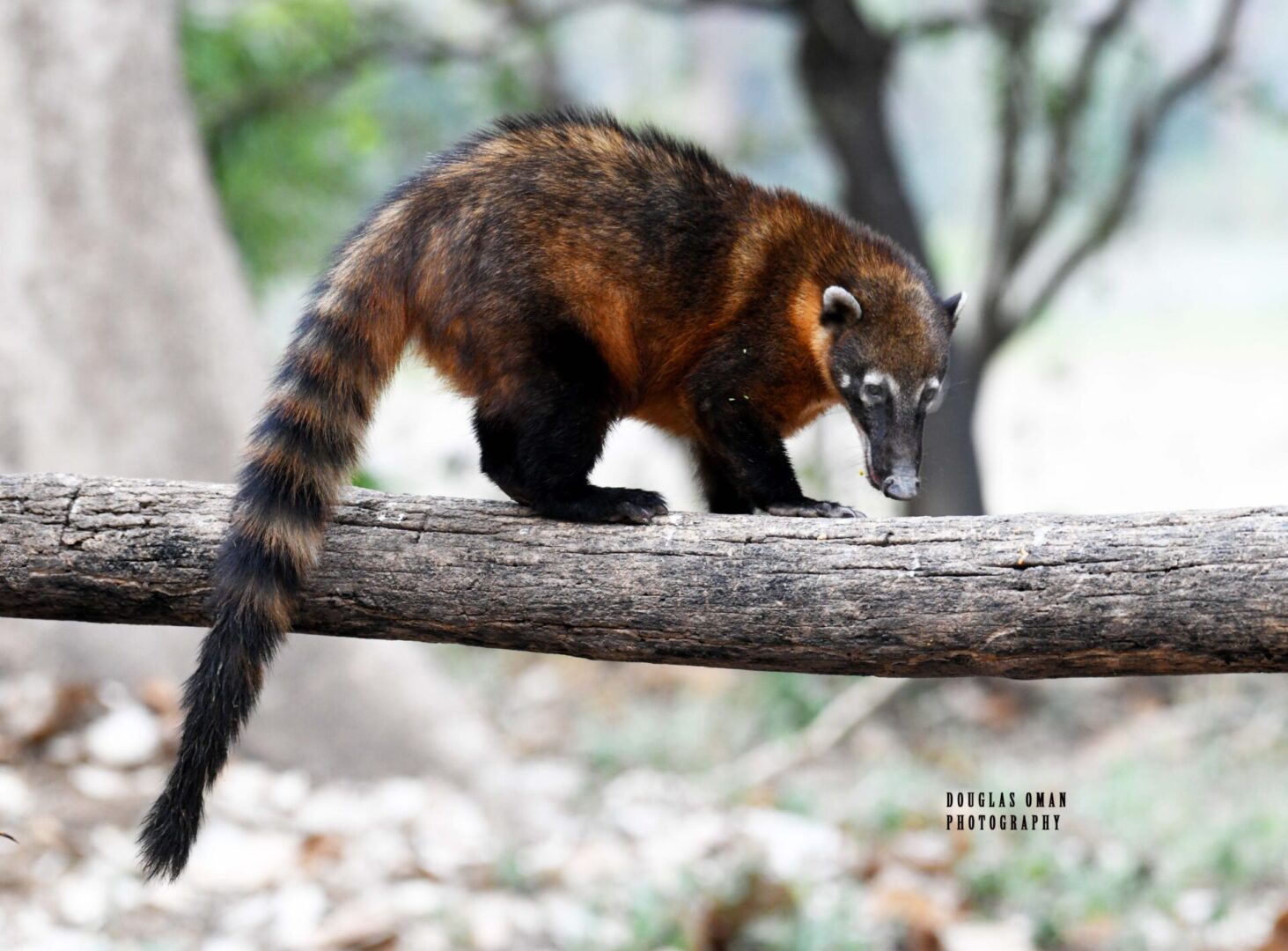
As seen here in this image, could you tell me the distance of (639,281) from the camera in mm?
4016

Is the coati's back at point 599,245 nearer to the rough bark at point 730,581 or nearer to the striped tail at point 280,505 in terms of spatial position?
the striped tail at point 280,505

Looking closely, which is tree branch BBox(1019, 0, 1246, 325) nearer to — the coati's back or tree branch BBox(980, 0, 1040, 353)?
tree branch BBox(980, 0, 1040, 353)

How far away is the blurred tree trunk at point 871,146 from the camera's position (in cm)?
829

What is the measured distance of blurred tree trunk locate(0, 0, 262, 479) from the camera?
22.3 feet

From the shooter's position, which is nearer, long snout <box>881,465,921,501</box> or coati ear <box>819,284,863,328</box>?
long snout <box>881,465,921,501</box>

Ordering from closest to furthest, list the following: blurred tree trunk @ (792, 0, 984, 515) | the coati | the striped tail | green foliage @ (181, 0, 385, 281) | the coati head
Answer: the striped tail, the coati, the coati head, blurred tree trunk @ (792, 0, 984, 515), green foliage @ (181, 0, 385, 281)

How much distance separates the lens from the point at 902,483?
12.9 feet

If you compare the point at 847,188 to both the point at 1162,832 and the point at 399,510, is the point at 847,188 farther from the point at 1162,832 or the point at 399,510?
the point at 399,510

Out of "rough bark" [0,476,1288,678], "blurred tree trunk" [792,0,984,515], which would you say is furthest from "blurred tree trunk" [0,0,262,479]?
"blurred tree trunk" [792,0,984,515]

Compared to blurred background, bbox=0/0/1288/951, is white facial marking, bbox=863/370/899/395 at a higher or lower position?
higher

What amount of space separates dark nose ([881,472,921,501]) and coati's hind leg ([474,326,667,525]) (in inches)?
28.2

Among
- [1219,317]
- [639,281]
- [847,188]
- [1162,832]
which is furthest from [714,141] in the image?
[639,281]

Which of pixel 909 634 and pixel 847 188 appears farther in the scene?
pixel 847 188

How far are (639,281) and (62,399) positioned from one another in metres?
4.12
